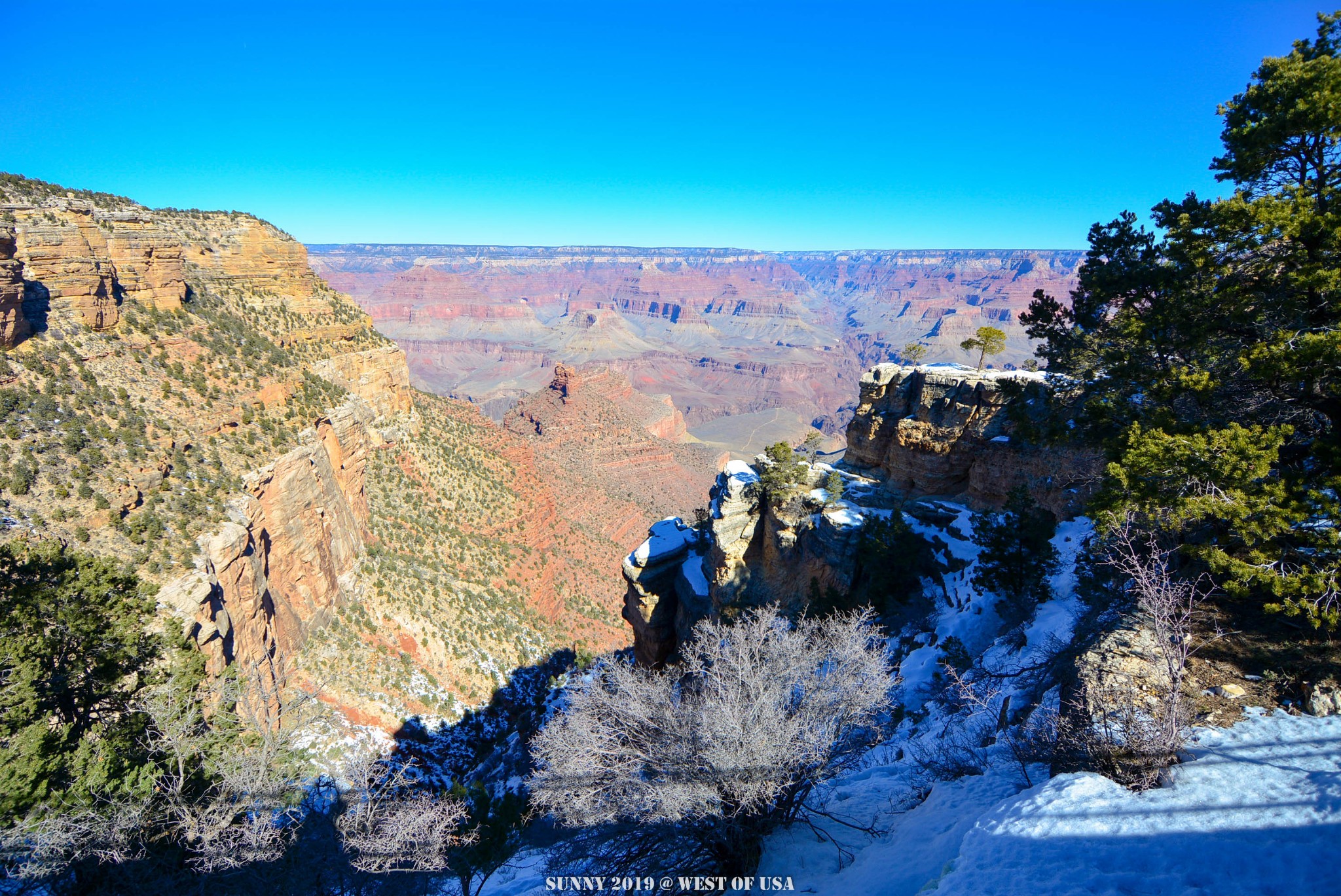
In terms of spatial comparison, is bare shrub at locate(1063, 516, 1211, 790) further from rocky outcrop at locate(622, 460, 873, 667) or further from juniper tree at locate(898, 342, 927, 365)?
juniper tree at locate(898, 342, 927, 365)

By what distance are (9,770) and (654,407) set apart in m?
109

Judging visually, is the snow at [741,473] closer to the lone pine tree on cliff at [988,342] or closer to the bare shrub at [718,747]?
the lone pine tree on cliff at [988,342]

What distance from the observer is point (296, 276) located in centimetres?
3070

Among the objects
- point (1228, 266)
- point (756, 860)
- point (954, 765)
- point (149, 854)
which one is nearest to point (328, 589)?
point (149, 854)

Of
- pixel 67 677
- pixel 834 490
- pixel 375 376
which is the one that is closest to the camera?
pixel 67 677

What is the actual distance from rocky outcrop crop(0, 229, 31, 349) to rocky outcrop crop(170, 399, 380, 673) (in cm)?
739

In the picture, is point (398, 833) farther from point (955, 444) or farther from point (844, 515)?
point (955, 444)

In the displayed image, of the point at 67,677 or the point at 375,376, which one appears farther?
the point at 375,376

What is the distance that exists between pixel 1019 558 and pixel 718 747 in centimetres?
1145

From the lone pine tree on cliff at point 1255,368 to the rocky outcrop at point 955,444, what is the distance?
8.03 meters

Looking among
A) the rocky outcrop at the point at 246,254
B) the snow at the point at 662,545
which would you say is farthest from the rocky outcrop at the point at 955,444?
the rocky outcrop at the point at 246,254

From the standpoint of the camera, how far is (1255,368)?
27.3ft

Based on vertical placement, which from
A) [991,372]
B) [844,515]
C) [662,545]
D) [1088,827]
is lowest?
[662,545]

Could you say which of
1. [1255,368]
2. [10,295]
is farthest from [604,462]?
[1255,368]
